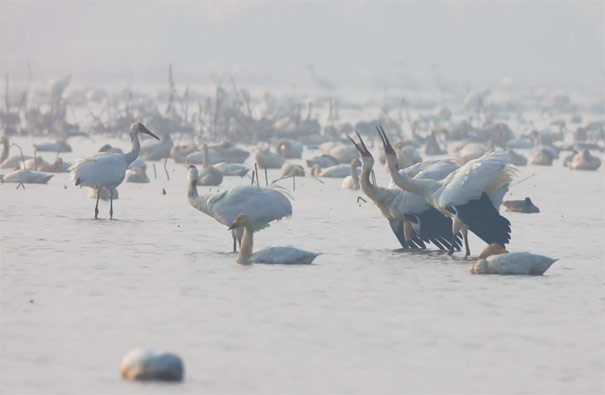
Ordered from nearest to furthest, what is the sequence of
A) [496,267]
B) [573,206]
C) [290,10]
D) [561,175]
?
[496,267], [573,206], [561,175], [290,10]

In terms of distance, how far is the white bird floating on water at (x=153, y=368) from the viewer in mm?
9062

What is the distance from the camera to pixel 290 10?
9806 cm

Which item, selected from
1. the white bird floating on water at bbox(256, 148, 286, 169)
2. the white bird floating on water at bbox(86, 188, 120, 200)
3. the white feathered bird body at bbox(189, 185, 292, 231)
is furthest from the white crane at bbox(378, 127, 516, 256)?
the white bird floating on water at bbox(256, 148, 286, 169)

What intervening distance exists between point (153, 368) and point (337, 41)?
9300cm

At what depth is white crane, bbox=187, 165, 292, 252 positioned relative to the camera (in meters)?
14.7

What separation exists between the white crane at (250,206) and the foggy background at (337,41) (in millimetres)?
72252

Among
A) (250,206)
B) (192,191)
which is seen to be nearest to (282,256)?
(250,206)

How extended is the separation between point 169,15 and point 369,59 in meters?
12.9

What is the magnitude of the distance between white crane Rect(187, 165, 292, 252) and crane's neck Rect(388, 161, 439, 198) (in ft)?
3.74

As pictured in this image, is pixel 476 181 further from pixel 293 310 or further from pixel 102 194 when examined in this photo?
pixel 102 194

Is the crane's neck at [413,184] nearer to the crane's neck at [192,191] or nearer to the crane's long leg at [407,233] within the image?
the crane's long leg at [407,233]

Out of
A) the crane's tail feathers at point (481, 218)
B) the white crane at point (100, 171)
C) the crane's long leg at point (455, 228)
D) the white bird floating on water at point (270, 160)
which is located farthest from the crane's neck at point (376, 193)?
the white bird floating on water at point (270, 160)

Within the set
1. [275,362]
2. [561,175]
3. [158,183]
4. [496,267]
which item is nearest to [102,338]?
[275,362]

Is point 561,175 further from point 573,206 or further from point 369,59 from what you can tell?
point 369,59
